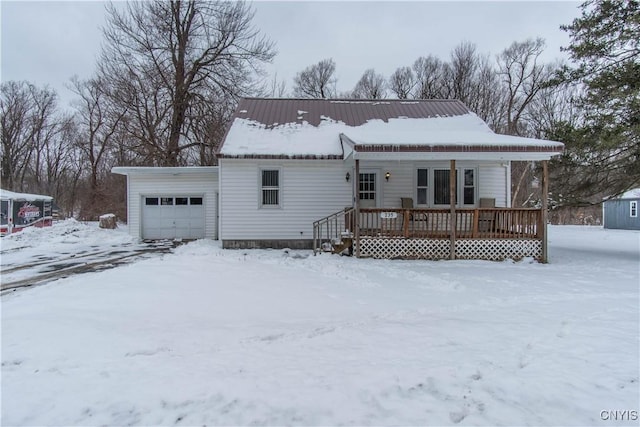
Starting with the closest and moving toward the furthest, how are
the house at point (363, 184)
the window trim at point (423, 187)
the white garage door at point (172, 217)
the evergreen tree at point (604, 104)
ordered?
the evergreen tree at point (604, 104), the house at point (363, 184), the window trim at point (423, 187), the white garage door at point (172, 217)

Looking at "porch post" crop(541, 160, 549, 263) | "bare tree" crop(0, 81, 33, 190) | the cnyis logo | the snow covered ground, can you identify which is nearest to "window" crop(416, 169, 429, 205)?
"porch post" crop(541, 160, 549, 263)

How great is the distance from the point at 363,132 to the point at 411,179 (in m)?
2.37

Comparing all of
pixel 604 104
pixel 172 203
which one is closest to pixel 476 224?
pixel 604 104

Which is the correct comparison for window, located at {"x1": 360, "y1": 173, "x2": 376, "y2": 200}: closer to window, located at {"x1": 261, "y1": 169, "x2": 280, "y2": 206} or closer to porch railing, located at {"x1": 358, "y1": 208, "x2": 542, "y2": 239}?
porch railing, located at {"x1": 358, "y1": 208, "x2": 542, "y2": 239}

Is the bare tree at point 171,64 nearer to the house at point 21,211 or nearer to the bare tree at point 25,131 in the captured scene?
the house at point 21,211

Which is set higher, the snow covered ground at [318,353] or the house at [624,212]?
the house at [624,212]

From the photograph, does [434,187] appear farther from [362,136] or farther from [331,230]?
[331,230]

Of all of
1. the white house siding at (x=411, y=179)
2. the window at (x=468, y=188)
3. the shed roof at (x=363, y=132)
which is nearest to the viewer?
the shed roof at (x=363, y=132)

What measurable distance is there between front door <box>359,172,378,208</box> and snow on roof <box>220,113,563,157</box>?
4.30 ft

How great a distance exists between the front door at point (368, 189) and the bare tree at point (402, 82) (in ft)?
73.6

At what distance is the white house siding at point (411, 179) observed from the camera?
12109mm

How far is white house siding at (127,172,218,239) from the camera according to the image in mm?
14680

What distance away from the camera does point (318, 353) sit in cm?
370

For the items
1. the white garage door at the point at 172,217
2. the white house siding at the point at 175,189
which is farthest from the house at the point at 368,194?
the white garage door at the point at 172,217
